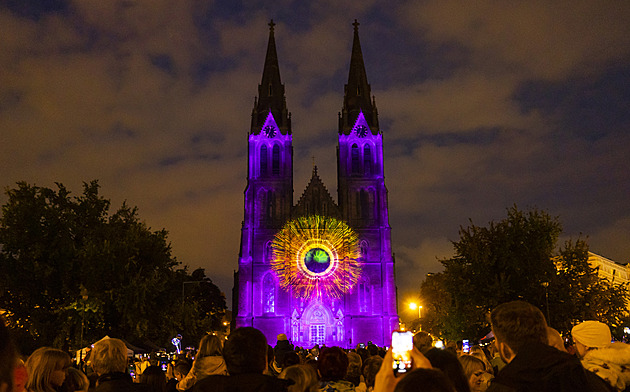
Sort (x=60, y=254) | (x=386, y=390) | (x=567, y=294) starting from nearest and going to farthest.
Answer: (x=386, y=390)
(x=567, y=294)
(x=60, y=254)

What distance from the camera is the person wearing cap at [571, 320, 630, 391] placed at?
16.2 ft

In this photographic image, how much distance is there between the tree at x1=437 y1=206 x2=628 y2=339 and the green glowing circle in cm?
1938

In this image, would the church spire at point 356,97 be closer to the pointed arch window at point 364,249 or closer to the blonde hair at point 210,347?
the pointed arch window at point 364,249

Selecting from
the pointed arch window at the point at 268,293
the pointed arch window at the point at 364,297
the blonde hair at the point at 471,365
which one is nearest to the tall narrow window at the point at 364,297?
the pointed arch window at the point at 364,297

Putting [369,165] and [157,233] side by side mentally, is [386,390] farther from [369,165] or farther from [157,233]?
[369,165]

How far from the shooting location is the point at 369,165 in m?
57.8

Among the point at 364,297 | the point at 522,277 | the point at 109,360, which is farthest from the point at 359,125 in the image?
the point at 109,360

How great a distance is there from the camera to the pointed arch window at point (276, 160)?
5744 cm

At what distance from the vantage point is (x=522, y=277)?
31.8 metres

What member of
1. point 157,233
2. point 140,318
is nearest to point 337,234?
point 157,233

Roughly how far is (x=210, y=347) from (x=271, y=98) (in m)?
56.2

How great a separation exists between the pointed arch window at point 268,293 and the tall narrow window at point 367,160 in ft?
44.8

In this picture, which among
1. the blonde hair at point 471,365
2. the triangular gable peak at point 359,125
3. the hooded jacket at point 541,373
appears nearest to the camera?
the hooded jacket at point 541,373

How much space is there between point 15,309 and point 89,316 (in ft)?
16.6
